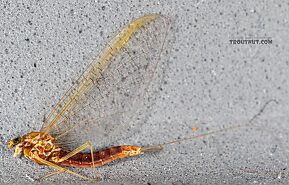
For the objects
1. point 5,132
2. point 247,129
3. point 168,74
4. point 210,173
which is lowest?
point 210,173

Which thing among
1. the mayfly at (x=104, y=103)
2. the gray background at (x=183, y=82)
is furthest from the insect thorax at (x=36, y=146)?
the gray background at (x=183, y=82)

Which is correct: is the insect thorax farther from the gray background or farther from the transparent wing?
the gray background

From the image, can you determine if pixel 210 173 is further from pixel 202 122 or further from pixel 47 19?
pixel 47 19

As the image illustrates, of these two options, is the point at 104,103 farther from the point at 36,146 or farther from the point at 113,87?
the point at 36,146

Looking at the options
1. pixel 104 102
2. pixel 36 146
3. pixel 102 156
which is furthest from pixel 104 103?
pixel 36 146

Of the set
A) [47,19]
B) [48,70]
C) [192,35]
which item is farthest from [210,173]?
[47,19]

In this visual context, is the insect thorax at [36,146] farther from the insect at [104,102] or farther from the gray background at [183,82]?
the gray background at [183,82]
